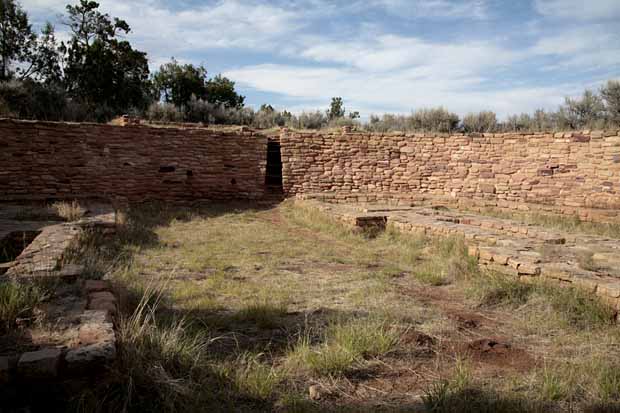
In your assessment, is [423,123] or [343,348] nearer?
[343,348]

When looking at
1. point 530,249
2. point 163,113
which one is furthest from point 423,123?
point 530,249

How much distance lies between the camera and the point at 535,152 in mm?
11969

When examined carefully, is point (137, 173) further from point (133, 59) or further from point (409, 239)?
point (133, 59)

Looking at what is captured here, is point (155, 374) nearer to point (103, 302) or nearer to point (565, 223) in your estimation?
point (103, 302)

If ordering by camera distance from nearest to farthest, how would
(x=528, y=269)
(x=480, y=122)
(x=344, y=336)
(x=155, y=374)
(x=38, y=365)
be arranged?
(x=38, y=365) → (x=155, y=374) → (x=344, y=336) → (x=528, y=269) → (x=480, y=122)

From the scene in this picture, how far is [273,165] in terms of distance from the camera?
14.0 metres

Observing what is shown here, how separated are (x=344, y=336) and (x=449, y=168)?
10.9m

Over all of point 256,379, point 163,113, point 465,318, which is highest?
point 163,113

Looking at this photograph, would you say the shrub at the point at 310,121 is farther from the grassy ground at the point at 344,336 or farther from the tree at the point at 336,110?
the grassy ground at the point at 344,336

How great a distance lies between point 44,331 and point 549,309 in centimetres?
423

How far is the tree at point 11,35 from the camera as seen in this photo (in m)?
17.0

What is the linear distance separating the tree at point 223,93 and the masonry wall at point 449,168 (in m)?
10.2

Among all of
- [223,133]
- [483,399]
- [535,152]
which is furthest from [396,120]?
[483,399]

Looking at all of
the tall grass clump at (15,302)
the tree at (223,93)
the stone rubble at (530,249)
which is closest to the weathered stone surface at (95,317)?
the tall grass clump at (15,302)
